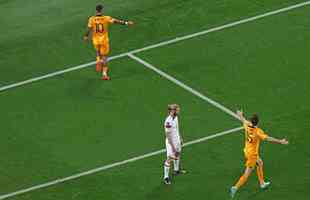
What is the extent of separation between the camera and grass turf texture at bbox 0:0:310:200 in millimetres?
30172

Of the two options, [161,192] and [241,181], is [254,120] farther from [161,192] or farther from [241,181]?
[161,192]

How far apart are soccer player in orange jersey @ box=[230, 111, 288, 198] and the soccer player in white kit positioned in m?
1.64

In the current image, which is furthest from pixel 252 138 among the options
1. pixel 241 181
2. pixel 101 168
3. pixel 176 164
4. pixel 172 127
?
pixel 101 168

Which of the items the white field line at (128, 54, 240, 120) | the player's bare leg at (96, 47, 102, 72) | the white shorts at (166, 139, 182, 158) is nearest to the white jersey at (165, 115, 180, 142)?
the white shorts at (166, 139, 182, 158)

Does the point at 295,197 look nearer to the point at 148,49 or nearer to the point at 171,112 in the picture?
the point at 171,112

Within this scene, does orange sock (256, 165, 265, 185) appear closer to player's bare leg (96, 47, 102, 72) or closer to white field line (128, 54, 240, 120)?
white field line (128, 54, 240, 120)

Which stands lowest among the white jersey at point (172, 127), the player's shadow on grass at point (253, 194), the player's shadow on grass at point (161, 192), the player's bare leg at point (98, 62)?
the player's shadow on grass at point (161, 192)

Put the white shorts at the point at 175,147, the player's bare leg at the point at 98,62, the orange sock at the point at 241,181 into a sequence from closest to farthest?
1. the orange sock at the point at 241,181
2. the white shorts at the point at 175,147
3. the player's bare leg at the point at 98,62

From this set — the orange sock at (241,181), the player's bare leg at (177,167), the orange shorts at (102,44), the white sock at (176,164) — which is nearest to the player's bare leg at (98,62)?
the orange shorts at (102,44)

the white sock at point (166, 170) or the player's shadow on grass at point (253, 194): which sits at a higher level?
the white sock at point (166, 170)

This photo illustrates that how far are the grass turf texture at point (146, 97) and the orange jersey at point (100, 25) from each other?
1.41 metres

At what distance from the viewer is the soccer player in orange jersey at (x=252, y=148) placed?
28.0 meters

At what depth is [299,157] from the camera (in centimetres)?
3061

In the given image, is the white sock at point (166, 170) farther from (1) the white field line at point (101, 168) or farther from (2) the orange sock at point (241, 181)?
(2) the orange sock at point (241, 181)
